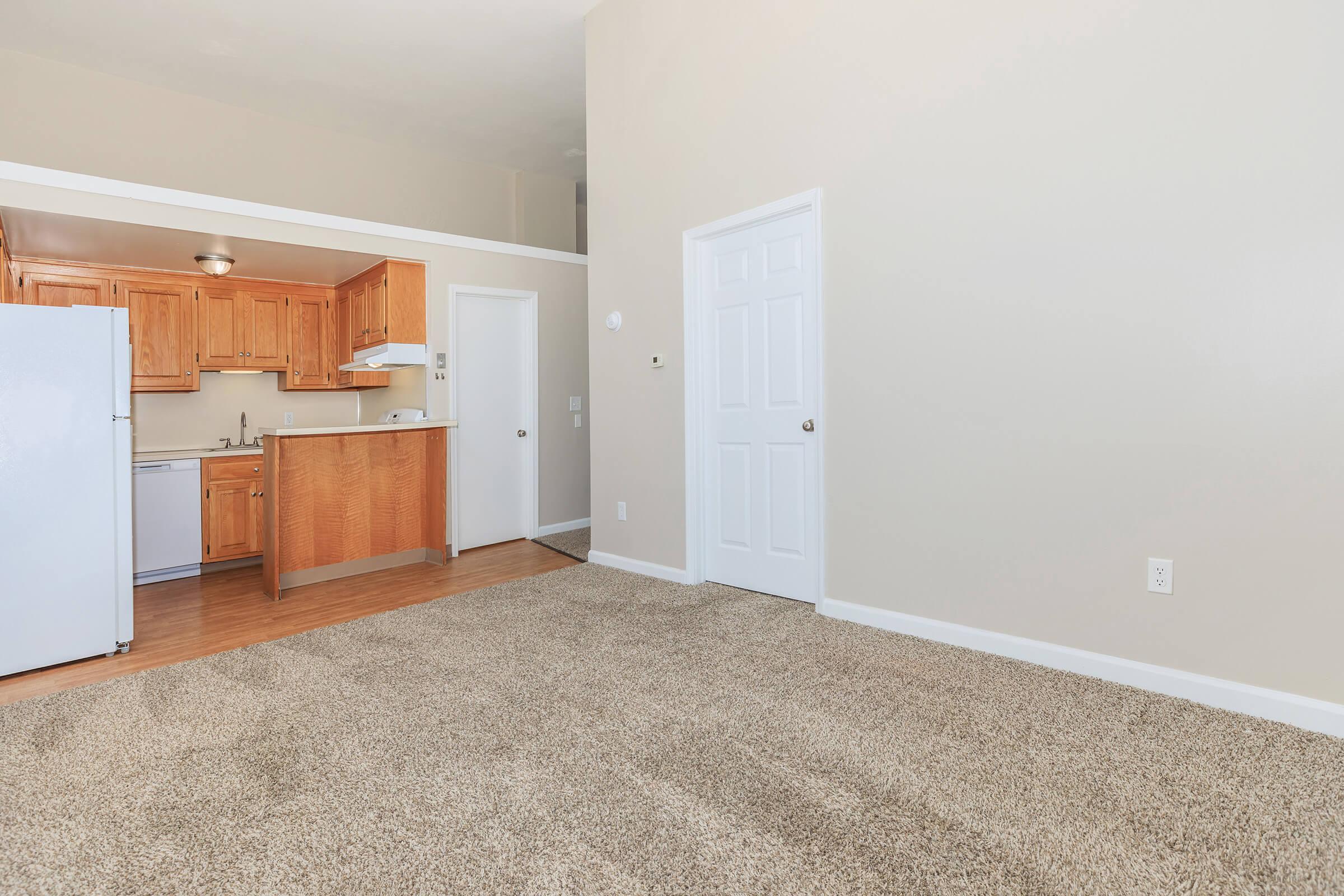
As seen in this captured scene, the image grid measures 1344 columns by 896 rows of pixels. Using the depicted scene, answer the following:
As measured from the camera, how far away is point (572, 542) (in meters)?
5.37

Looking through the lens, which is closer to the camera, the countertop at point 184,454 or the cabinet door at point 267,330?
the countertop at point 184,454

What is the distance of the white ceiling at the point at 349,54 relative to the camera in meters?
4.05

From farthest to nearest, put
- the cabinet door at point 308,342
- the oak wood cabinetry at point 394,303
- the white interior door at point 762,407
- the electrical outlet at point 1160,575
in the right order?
1. the cabinet door at point 308,342
2. the oak wood cabinetry at point 394,303
3. the white interior door at point 762,407
4. the electrical outlet at point 1160,575

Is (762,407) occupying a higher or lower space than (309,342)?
lower

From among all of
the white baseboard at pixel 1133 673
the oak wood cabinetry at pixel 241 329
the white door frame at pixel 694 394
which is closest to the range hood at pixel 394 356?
the oak wood cabinetry at pixel 241 329

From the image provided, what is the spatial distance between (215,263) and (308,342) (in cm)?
114

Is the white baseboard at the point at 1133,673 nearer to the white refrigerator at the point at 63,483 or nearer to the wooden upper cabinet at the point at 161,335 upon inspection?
the white refrigerator at the point at 63,483

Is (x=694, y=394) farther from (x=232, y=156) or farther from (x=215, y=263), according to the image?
(x=232, y=156)

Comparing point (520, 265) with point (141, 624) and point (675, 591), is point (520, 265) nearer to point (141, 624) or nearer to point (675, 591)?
point (675, 591)

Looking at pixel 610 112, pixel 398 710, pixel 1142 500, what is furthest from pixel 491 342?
pixel 1142 500

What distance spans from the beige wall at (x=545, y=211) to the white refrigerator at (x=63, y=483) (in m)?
4.28

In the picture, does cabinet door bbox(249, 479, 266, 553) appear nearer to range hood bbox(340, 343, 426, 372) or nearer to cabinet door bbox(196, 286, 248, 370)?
cabinet door bbox(196, 286, 248, 370)

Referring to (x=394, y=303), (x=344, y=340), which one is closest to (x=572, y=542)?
(x=394, y=303)

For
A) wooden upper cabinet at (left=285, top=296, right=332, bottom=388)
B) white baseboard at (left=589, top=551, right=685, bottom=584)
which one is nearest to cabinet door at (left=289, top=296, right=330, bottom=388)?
wooden upper cabinet at (left=285, top=296, right=332, bottom=388)
